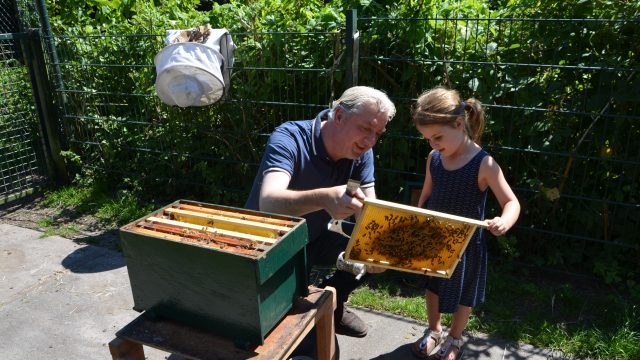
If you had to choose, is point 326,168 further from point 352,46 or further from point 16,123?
point 16,123

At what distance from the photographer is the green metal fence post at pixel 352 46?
3.48m

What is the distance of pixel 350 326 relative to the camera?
9.81 feet

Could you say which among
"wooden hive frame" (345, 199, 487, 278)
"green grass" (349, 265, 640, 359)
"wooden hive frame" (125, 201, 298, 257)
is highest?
"wooden hive frame" (125, 201, 298, 257)

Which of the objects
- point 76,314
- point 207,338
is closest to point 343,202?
point 207,338

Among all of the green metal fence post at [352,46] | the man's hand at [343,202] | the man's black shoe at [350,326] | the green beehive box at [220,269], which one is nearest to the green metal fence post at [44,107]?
the green metal fence post at [352,46]

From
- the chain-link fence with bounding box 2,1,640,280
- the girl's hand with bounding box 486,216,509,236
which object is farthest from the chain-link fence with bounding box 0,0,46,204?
the girl's hand with bounding box 486,216,509,236

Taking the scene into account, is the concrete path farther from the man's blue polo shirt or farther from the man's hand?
the man's hand

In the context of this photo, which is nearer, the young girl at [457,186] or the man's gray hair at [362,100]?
the man's gray hair at [362,100]

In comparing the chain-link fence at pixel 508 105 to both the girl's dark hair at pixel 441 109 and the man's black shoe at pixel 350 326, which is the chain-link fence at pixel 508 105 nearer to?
the girl's dark hair at pixel 441 109

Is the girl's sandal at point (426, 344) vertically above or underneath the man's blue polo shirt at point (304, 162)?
underneath

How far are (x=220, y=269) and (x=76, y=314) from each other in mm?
2306

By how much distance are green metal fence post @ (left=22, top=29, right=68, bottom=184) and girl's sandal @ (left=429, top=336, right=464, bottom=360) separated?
4.80 meters

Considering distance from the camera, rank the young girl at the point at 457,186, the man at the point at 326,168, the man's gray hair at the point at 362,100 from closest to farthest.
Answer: the man at the point at 326,168 → the man's gray hair at the point at 362,100 → the young girl at the point at 457,186

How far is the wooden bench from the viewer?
1674 mm
